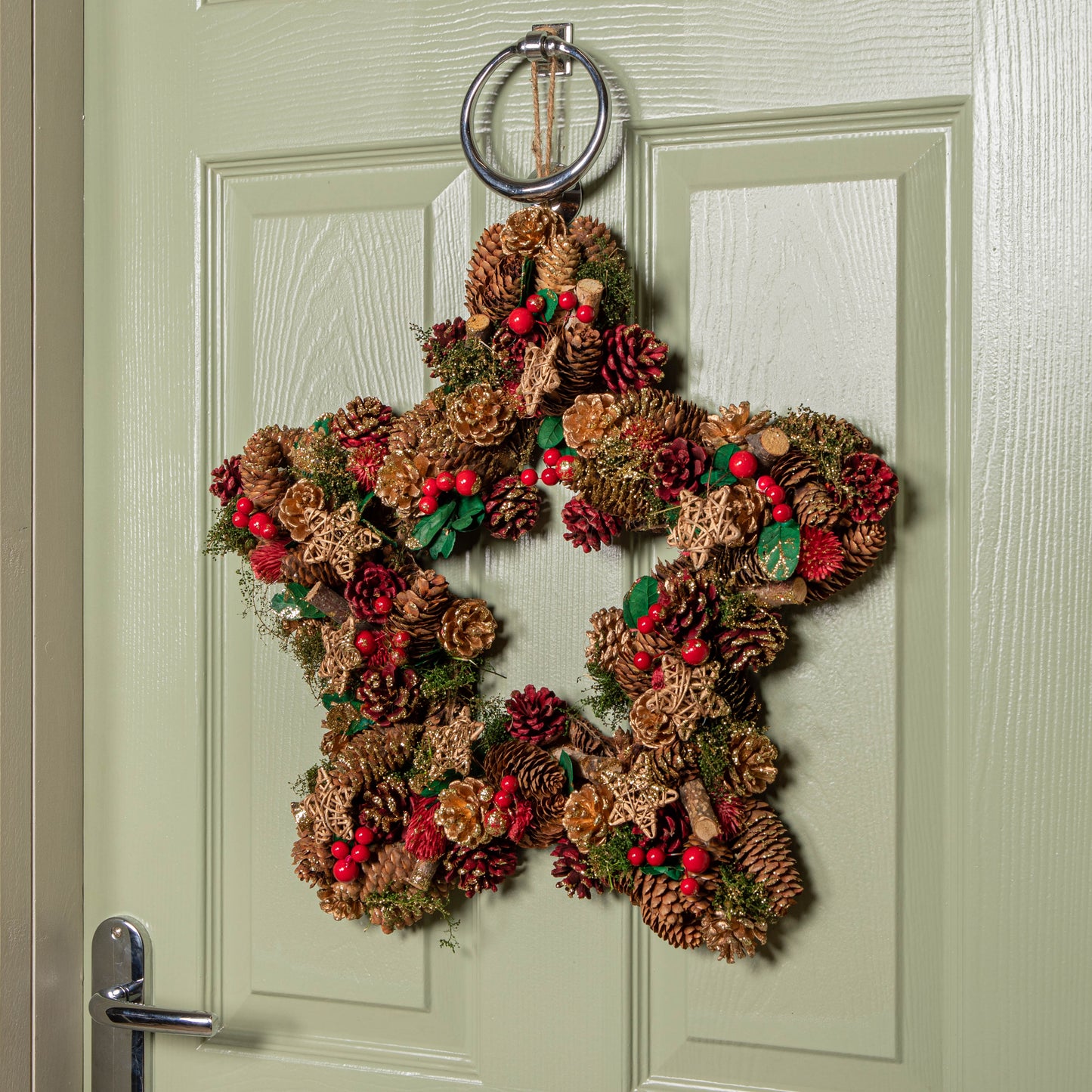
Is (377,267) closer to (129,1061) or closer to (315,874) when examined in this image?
(315,874)

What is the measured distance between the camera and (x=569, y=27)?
2.32ft

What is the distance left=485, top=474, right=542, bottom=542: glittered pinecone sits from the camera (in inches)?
27.2

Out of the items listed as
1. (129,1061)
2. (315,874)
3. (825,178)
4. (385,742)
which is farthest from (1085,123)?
(129,1061)

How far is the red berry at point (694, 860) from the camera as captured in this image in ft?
2.04

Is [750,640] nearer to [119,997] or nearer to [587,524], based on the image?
[587,524]

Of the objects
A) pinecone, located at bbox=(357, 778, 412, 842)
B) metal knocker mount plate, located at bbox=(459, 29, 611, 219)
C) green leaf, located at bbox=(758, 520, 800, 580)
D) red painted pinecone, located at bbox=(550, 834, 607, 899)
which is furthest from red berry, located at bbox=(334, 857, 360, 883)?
Result: metal knocker mount plate, located at bbox=(459, 29, 611, 219)

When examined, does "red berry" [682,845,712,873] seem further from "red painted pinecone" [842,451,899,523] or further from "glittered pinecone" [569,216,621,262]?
"glittered pinecone" [569,216,621,262]

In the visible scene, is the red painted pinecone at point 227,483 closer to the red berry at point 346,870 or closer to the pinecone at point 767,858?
the red berry at point 346,870

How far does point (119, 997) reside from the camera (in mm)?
798

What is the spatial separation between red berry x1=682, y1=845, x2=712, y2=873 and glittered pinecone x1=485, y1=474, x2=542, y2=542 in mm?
243

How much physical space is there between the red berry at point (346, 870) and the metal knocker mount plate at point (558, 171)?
18.8 inches

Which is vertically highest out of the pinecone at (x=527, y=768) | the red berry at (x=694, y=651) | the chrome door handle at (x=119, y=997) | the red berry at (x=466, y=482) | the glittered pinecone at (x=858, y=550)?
the red berry at (x=466, y=482)

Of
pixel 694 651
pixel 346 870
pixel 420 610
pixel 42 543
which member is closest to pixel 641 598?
pixel 694 651

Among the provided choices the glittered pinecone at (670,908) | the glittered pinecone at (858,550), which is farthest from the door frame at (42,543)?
the glittered pinecone at (858,550)
